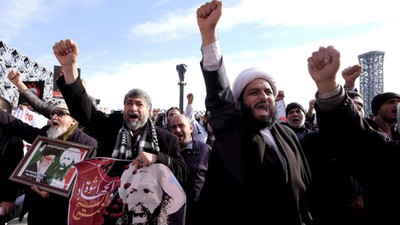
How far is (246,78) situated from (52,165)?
2.24m

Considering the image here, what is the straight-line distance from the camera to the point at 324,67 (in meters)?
1.79

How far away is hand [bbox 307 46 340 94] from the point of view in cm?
175

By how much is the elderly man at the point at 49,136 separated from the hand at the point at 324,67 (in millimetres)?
2792

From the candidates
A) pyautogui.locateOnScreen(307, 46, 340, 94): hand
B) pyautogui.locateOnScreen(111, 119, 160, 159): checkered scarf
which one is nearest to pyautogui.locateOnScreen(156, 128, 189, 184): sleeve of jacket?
pyautogui.locateOnScreen(111, 119, 160, 159): checkered scarf

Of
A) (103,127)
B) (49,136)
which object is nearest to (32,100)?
(49,136)

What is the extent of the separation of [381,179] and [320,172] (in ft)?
3.01

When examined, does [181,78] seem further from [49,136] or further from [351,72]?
[351,72]

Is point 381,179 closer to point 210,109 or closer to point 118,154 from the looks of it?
point 210,109

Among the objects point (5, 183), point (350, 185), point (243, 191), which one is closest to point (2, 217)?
point (5, 183)

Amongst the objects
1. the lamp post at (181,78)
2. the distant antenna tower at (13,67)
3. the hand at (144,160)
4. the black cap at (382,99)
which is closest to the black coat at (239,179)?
the hand at (144,160)

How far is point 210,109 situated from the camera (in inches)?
71.3

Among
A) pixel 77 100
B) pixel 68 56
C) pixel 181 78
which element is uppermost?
pixel 181 78

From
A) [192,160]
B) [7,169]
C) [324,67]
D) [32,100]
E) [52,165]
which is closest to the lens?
[324,67]

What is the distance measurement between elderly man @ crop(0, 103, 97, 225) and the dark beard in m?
2.32
